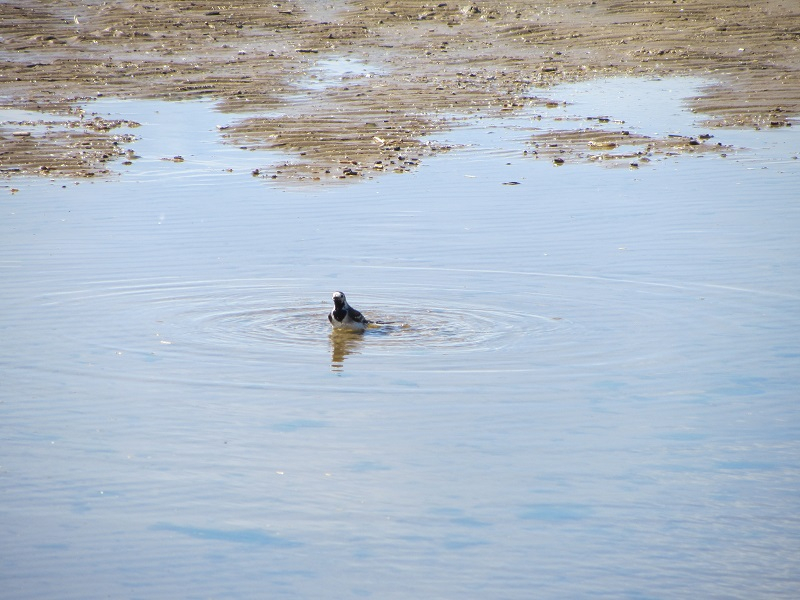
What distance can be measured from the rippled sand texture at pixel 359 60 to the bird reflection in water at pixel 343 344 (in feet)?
19.8

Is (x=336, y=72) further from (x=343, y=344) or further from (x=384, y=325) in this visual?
(x=343, y=344)

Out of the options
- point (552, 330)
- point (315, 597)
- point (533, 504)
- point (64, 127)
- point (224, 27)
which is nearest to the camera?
point (315, 597)

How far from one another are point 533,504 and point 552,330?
326 centimetres

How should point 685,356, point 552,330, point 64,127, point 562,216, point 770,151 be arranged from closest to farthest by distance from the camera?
1. point 685,356
2. point 552,330
3. point 562,216
4. point 770,151
5. point 64,127

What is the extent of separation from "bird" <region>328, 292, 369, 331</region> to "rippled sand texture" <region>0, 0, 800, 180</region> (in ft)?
19.1

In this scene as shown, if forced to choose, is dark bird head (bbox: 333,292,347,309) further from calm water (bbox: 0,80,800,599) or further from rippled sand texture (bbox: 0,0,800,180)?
rippled sand texture (bbox: 0,0,800,180)

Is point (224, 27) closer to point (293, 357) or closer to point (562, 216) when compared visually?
point (562, 216)

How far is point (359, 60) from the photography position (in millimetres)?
22891

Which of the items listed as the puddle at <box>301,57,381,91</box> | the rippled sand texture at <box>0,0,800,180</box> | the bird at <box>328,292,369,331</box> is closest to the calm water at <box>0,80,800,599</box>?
the bird at <box>328,292,369,331</box>

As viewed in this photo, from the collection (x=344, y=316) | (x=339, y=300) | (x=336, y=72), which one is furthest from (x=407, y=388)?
(x=336, y=72)

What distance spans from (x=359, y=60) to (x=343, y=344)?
47.8 feet

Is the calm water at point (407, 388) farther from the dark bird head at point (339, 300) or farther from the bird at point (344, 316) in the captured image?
the dark bird head at point (339, 300)

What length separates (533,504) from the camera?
632 cm

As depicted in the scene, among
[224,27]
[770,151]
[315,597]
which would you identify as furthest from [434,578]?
[224,27]
